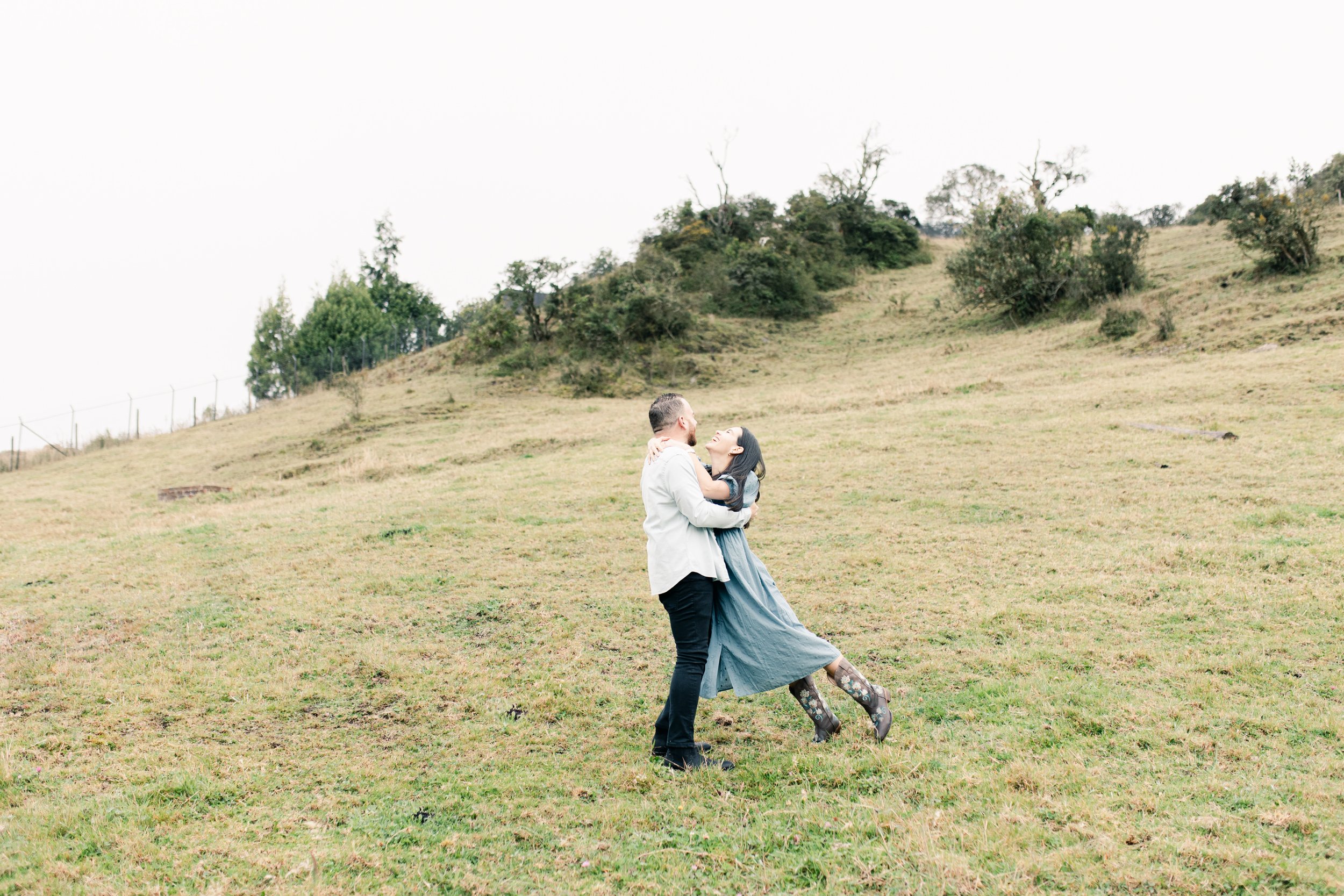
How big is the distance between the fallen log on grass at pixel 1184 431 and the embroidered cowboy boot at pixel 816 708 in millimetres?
10238

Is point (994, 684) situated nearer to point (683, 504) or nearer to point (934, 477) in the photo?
point (683, 504)

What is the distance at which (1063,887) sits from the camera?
3.25m

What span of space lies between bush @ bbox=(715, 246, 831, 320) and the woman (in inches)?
1287

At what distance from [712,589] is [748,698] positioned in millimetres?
1529

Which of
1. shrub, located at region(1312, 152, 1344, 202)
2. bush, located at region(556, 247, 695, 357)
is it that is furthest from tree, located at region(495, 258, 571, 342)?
shrub, located at region(1312, 152, 1344, 202)

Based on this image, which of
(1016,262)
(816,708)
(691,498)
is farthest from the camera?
(1016,262)

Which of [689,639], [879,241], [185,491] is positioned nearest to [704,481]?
[689,639]

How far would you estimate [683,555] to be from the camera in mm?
4352

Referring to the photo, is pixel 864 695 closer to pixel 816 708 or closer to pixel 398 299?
pixel 816 708

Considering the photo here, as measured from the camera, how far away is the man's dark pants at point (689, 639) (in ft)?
14.5

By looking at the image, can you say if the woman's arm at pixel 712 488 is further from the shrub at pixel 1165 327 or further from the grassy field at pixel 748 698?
the shrub at pixel 1165 327

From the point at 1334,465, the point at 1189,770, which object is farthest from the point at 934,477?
the point at 1189,770

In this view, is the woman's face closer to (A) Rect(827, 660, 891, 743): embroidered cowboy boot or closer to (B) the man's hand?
(B) the man's hand

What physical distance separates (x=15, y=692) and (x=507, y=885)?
4.64m
